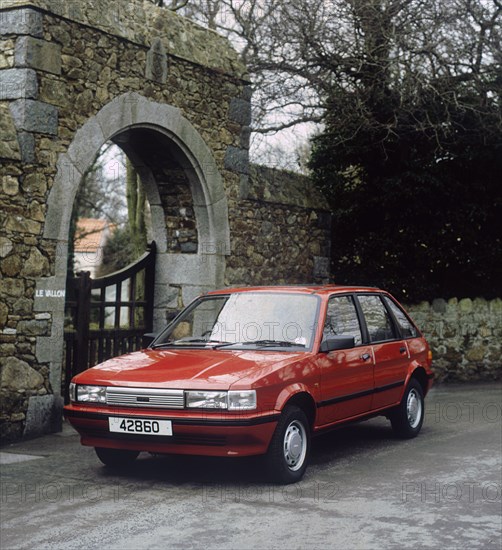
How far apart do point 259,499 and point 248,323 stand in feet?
6.38

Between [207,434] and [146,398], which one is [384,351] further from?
[146,398]

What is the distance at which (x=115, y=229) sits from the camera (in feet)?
104

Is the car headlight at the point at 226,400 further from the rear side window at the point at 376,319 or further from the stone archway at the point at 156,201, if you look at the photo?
the stone archway at the point at 156,201

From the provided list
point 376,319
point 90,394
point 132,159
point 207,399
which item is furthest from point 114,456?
point 132,159

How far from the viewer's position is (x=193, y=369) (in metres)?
7.36

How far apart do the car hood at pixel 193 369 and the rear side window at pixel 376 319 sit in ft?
5.06

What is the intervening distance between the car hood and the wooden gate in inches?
115

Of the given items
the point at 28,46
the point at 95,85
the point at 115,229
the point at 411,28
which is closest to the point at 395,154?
the point at 411,28

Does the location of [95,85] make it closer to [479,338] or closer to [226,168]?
[226,168]

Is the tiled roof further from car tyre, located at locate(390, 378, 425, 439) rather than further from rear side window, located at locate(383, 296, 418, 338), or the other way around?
car tyre, located at locate(390, 378, 425, 439)

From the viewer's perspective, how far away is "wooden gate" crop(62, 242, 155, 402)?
10844 millimetres

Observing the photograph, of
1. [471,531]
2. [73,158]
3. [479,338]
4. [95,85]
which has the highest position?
[95,85]

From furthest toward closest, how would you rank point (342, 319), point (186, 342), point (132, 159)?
point (132, 159) → point (342, 319) → point (186, 342)

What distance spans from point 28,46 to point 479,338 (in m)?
9.95
